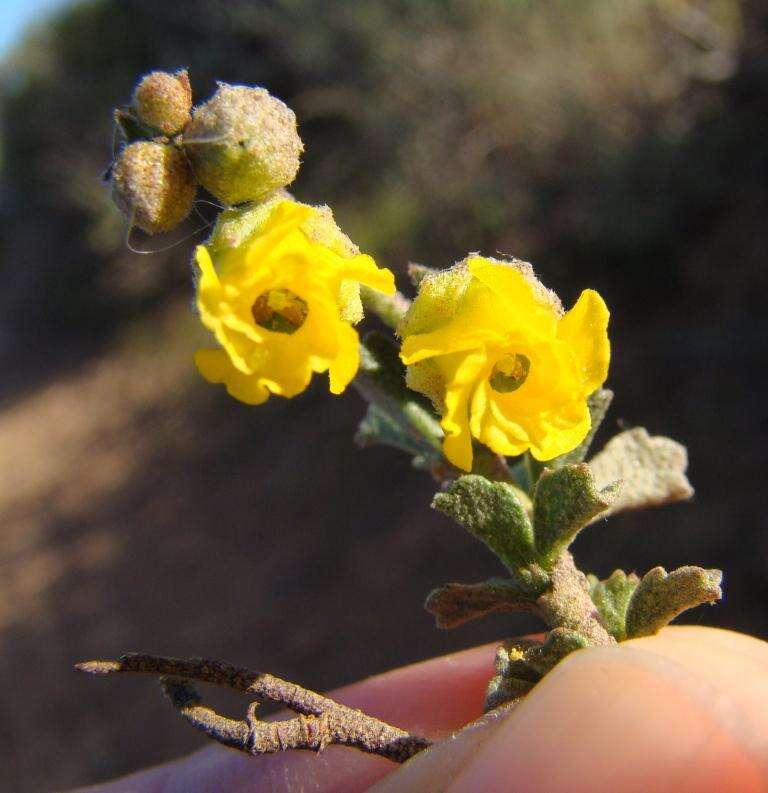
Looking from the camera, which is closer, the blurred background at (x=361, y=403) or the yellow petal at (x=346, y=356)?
the yellow petal at (x=346, y=356)

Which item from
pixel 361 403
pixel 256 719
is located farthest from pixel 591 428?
pixel 361 403

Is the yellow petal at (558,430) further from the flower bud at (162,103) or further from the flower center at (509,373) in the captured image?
the flower bud at (162,103)

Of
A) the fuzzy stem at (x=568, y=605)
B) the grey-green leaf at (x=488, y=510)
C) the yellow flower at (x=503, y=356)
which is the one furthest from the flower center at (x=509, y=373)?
the fuzzy stem at (x=568, y=605)

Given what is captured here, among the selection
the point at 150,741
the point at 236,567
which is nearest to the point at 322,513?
the point at 236,567

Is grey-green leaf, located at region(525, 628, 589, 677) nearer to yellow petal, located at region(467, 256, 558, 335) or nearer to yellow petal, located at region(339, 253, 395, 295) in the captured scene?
yellow petal, located at region(467, 256, 558, 335)

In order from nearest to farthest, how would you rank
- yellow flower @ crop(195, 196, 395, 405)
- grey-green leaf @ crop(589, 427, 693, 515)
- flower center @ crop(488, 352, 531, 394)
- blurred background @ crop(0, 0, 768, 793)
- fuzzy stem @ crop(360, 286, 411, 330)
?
yellow flower @ crop(195, 196, 395, 405), flower center @ crop(488, 352, 531, 394), fuzzy stem @ crop(360, 286, 411, 330), grey-green leaf @ crop(589, 427, 693, 515), blurred background @ crop(0, 0, 768, 793)

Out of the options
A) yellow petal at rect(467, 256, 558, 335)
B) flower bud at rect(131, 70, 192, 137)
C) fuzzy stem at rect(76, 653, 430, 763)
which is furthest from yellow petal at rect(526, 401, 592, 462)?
flower bud at rect(131, 70, 192, 137)
